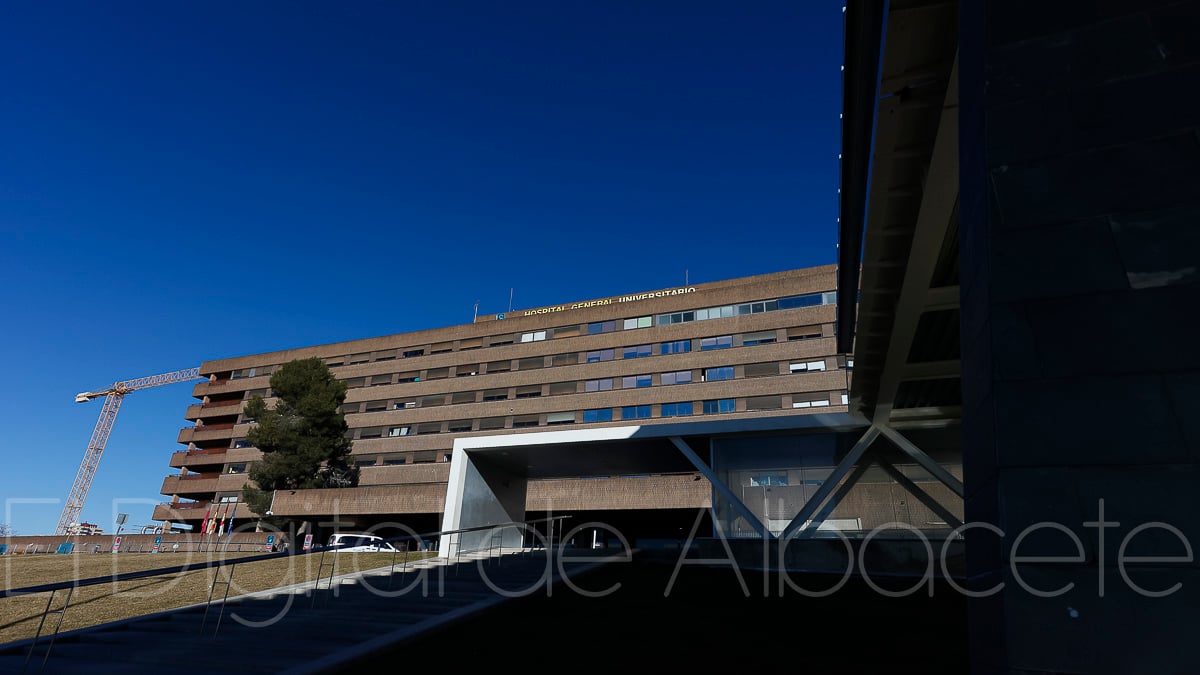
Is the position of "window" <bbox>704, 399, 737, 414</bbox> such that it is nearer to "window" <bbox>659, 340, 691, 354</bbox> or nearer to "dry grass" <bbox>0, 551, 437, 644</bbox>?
"window" <bbox>659, 340, 691, 354</bbox>

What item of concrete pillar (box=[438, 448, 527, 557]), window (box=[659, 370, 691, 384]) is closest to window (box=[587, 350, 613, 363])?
window (box=[659, 370, 691, 384])

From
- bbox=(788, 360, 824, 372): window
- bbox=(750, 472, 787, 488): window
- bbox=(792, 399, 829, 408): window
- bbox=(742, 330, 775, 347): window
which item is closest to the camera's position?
bbox=(750, 472, 787, 488): window

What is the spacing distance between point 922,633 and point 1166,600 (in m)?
5.08

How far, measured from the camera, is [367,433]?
55.7 metres

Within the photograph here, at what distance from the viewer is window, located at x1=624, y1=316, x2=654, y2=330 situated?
50281 millimetres

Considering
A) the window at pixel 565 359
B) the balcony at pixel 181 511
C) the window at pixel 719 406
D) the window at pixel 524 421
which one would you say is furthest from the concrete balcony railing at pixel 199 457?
the window at pixel 719 406

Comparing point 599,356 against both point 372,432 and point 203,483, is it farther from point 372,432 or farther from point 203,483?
point 203,483

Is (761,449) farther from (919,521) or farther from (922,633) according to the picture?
(922,633)

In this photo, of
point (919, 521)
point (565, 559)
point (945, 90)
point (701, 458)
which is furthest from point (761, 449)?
point (945, 90)

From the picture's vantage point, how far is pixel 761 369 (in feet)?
148

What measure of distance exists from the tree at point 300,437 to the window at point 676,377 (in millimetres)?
21183

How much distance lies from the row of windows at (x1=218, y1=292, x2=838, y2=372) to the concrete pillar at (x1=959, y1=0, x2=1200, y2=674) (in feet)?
129

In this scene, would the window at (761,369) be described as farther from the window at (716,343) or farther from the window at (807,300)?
the window at (807,300)

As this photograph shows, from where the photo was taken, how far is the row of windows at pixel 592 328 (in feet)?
151
